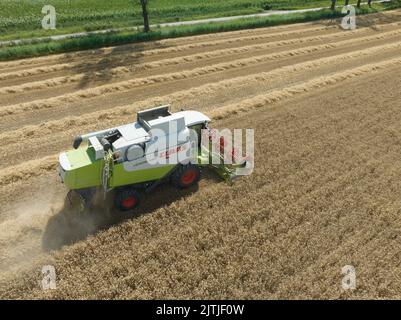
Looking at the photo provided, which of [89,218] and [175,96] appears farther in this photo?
[175,96]

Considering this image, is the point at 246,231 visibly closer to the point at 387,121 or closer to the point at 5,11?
the point at 387,121

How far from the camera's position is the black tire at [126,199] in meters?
10.1

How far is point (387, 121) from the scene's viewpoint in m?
15.8

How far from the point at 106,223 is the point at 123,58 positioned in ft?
48.7

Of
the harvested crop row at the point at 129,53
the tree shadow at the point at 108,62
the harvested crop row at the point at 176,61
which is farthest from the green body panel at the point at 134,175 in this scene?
the harvested crop row at the point at 129,53

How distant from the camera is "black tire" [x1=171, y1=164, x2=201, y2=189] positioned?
10953mm

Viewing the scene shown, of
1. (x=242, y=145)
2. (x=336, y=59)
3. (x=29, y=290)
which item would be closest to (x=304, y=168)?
(x=242, y=145)

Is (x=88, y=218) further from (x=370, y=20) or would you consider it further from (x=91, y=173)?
(x=370, y=20)

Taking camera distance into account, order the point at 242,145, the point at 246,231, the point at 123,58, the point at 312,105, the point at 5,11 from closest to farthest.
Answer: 1. the point at 246,231
2. the point at 242,145
3. the point at 312,105
4. the point at 123,58
5. the point at 5,11

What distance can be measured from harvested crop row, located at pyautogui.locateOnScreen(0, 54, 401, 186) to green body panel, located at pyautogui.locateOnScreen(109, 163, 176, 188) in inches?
151

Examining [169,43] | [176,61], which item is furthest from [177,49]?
[176,61]

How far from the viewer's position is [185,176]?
11156 millimetres

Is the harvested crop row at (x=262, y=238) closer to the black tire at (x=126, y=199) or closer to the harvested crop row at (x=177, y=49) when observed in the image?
the black tire at (x=126, y=199)

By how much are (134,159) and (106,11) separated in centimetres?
3499
